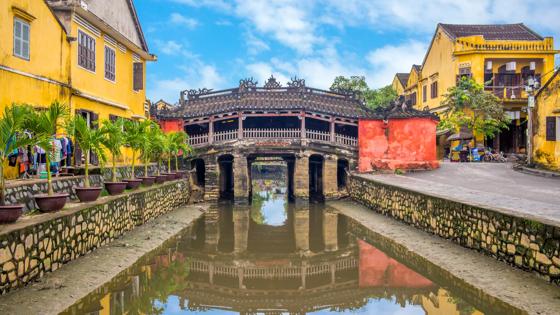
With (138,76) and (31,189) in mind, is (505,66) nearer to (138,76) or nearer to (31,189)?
(138,76)

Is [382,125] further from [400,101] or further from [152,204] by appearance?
[152,204]

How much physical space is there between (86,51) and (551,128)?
18.9m

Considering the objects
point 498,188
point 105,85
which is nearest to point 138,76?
point 105,85

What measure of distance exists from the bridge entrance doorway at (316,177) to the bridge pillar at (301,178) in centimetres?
233

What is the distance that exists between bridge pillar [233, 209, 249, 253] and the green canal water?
62mm

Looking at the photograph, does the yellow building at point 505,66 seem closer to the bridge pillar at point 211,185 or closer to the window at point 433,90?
the window at point 433,90

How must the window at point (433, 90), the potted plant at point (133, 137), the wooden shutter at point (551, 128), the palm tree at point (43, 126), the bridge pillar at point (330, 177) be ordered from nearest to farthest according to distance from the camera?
1. the palm tree at point (43, 126)
2. the potted plant at point (133, 137)
3. the wooden shutter at point (551, 128)
4. the bridge pillar at point (330, 177)
5. the window at point (433, 90)

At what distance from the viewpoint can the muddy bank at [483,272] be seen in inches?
269

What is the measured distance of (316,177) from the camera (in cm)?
2961

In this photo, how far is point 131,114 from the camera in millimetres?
→ 20812

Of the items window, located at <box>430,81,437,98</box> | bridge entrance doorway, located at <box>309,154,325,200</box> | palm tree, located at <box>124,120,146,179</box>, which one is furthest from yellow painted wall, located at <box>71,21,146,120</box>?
window, located at <box>430,81,437,98</box>

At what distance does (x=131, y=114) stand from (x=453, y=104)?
2013cm

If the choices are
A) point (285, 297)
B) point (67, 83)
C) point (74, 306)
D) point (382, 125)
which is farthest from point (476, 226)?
point (382, 125)

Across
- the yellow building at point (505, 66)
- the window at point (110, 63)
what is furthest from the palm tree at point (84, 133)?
the yellow building at point (505, 66)
